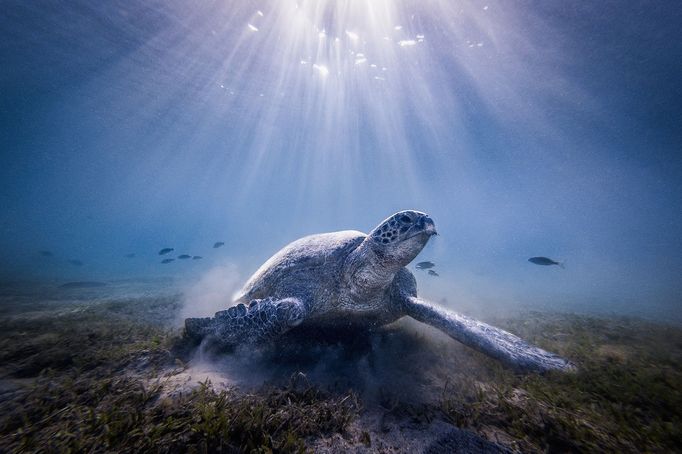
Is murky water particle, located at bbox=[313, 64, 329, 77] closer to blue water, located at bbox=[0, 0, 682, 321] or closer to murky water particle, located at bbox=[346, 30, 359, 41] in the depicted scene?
blue water, located at bbox=[0, 0, 682, 321]

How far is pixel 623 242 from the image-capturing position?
74500mm

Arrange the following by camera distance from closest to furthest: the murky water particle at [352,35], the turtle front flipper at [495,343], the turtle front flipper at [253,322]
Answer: the turtle front flipper at [495,343], the turtle front flipper at [253,322], the murky water particle at [352,35]

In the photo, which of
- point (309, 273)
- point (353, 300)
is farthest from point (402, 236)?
point (309, 273)

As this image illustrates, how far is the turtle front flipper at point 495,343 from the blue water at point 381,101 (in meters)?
1.97

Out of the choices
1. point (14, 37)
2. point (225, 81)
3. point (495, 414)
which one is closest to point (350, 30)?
point (225, 81)

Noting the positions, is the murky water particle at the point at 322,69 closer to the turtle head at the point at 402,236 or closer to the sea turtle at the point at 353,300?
the sea turtle at the point at 353,300

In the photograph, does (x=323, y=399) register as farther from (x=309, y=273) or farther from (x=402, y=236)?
(x=402, y=236)

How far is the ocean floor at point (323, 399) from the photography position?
70.1 inches

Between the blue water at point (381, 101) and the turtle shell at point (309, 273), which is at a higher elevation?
the blue water at point (381, 101)

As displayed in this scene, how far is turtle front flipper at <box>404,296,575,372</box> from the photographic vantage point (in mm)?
2852

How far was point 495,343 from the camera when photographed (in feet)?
9.90

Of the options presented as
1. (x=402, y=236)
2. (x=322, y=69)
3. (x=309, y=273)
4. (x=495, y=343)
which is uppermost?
(x=322, y=69)

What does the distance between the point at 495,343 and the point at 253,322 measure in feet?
9.83

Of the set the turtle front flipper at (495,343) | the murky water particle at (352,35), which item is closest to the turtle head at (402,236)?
the turtle front flipper at (495,343)
